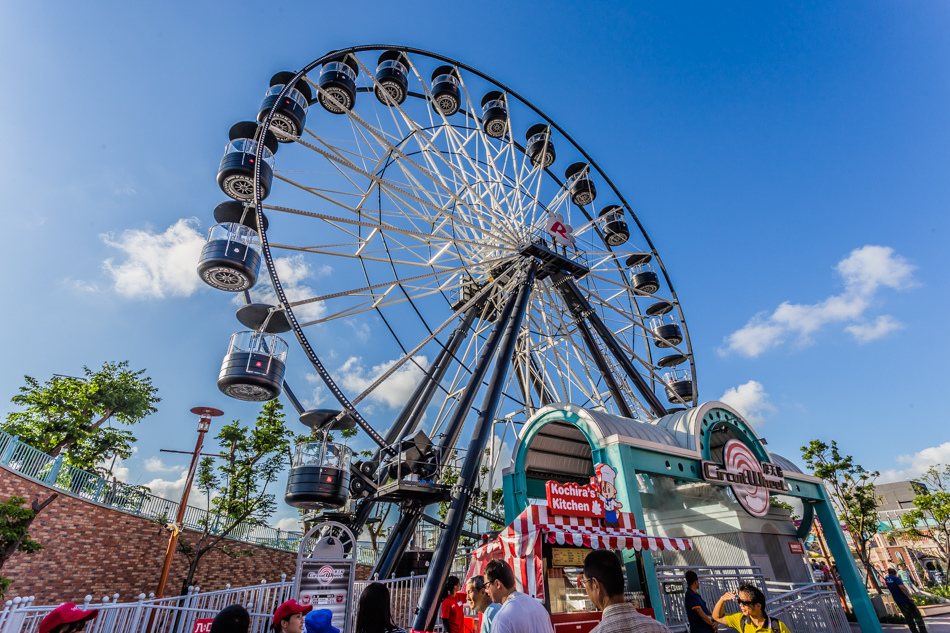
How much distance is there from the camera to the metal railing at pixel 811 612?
30.3ft

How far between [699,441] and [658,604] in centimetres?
489

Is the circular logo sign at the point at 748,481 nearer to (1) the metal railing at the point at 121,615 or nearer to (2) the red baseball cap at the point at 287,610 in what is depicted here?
(1) the metal railing at the point at 121,615

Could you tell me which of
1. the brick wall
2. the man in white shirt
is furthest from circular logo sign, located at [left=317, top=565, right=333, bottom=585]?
the brick wall

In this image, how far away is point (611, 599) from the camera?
2.79 metres

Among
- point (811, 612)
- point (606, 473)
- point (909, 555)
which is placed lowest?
point (811, 612)

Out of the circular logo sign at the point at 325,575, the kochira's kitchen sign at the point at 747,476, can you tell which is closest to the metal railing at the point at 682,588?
the kochira's kitchen sign at the point at 747,476

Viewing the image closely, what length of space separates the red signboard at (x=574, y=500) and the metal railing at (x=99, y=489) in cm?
1811

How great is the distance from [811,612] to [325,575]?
9.28 m

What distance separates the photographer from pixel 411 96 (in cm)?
2019

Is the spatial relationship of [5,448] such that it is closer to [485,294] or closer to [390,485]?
[390,485]

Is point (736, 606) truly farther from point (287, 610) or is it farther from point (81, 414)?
point (81, 414)

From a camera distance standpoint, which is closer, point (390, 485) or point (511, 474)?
point (390, 485)

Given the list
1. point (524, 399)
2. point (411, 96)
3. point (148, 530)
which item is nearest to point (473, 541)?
point (524, 399)

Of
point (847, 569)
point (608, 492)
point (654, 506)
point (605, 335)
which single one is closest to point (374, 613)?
point (608, 492)
